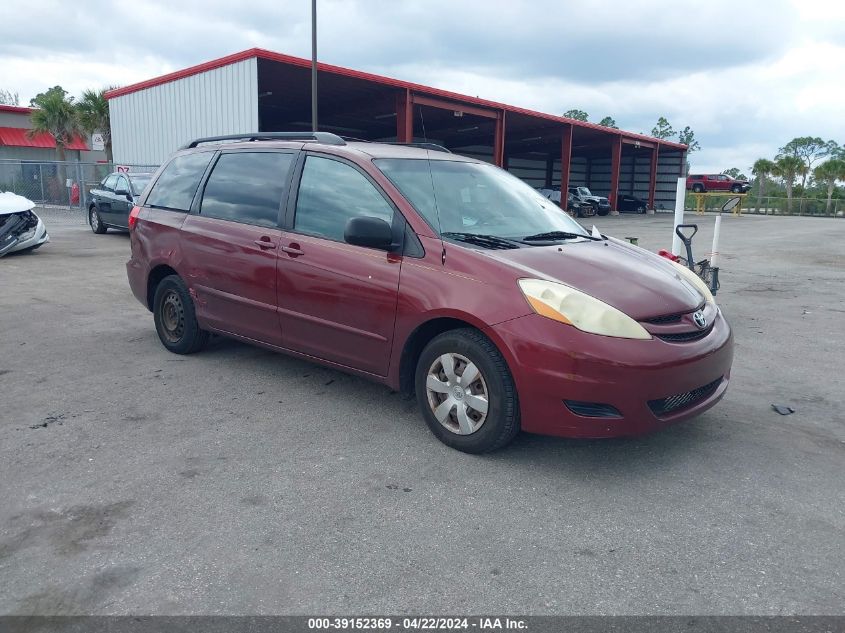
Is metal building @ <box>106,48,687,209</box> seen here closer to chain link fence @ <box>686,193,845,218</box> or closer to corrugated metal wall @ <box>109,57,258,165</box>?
corrugated metal wall @ <box>109,57,258,165</box>

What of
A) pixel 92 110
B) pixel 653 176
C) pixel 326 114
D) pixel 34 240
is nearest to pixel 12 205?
pixel 34 240

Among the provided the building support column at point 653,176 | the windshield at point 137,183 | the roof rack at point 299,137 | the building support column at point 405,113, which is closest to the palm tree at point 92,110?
the building support column at point 405,113

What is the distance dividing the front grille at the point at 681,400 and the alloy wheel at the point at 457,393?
0.87m

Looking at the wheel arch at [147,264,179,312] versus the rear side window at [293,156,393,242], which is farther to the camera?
the wheel arch at [147,264,179,312]

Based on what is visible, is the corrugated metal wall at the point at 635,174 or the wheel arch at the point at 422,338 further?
the corrugated metal wall at the point at 635,174

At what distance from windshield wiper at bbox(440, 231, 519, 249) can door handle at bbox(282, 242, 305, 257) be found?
1.07 meters

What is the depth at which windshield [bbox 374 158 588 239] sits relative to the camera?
4262 mm

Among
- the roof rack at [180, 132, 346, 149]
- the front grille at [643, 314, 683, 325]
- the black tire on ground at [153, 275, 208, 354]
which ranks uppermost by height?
the roof rack at [180, 132, 346, 149]

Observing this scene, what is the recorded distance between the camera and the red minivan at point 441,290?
3.49 metres

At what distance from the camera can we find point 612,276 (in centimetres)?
386

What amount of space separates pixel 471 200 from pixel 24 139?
44496 mm

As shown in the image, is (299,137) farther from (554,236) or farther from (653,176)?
(653,176)

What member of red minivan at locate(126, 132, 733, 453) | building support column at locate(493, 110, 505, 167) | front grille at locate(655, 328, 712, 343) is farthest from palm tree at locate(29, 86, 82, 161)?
front grille at locate(655, 328, 712, 343)

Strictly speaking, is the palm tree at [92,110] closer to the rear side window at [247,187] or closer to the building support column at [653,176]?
the building support column at [653,176]
